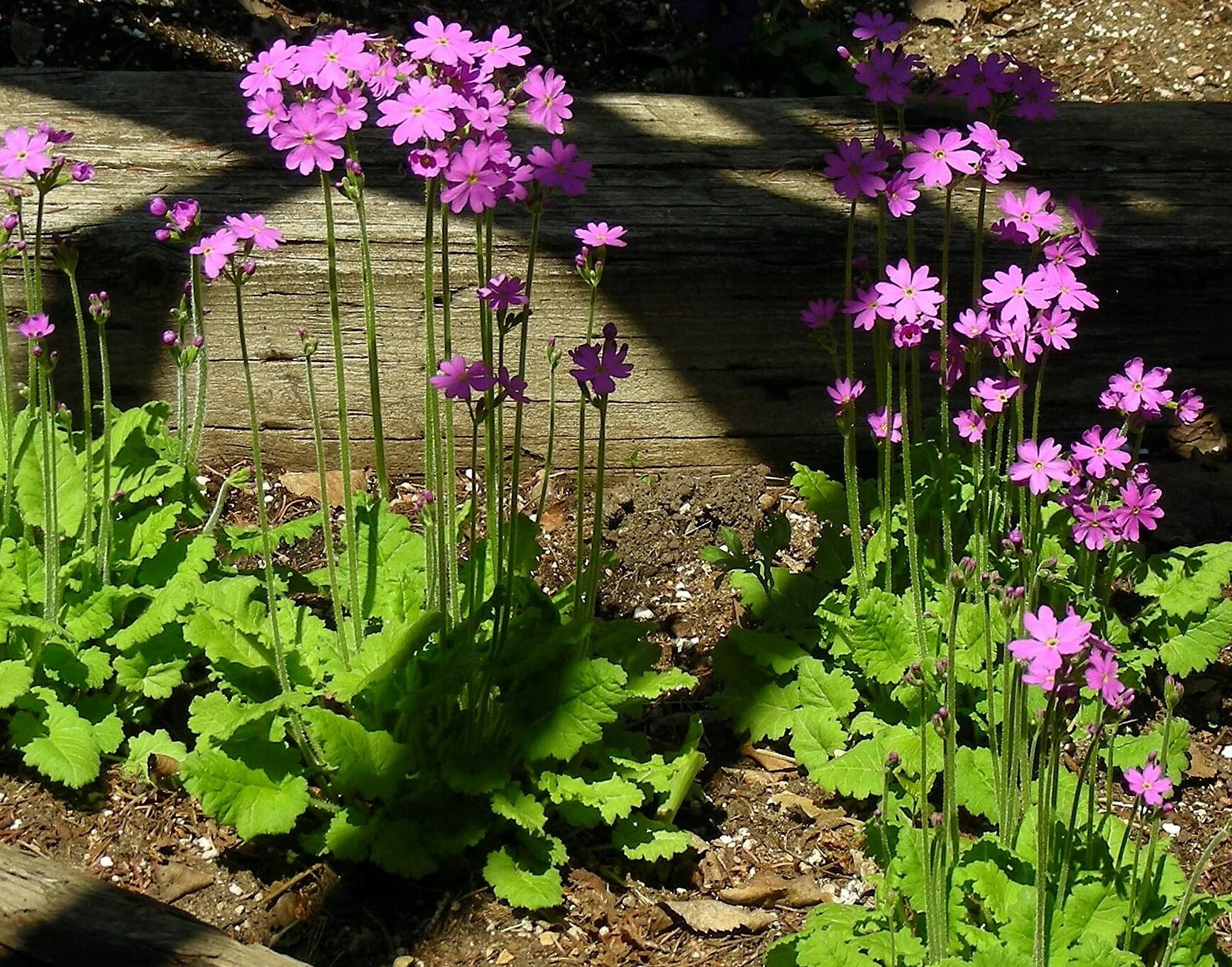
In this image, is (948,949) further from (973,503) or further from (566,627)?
(973,503)

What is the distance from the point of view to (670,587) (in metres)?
3.21

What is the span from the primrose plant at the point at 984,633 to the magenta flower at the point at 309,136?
2.80 feet

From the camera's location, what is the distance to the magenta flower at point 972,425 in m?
2.52

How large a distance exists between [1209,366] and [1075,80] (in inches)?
85.9

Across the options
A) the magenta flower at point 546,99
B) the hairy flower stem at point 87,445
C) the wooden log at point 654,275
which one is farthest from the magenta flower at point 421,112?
the wooden log at point 654,275

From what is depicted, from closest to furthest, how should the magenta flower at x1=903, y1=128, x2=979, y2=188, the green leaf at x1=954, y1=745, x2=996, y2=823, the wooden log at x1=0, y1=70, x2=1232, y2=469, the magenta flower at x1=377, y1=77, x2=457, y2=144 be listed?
the magenta flower at x1=377, y1=77, x2=457, y2=144
the magenta flower at x1=903, y1=128, x2=979, y2=188
the green leaf at x1=954, y1=745, x2=996, y2=823
the wooden log at x1=0, y1=70, x2=1232, y2=469

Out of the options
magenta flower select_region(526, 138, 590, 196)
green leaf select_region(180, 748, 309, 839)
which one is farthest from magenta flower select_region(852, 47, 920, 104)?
green leaf select_region(180, 748, 309, 839)

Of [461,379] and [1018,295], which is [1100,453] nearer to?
[1018,295]

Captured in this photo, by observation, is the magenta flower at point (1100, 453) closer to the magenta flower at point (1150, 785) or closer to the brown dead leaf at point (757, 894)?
the magenta flower at point (1150, 785)

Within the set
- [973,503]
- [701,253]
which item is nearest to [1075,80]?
[701,253]

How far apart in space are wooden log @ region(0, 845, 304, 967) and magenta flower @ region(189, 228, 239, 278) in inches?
35.0

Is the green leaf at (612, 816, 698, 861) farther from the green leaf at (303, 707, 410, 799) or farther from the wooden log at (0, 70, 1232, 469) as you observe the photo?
the wooden log at (0, 70, 1232, 469)

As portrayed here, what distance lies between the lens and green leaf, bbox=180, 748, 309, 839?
7.48ft

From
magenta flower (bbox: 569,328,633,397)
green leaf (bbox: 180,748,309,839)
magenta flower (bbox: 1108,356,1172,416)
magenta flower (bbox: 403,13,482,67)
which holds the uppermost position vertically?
magenta flower (bbox: 403,13,482,67)
